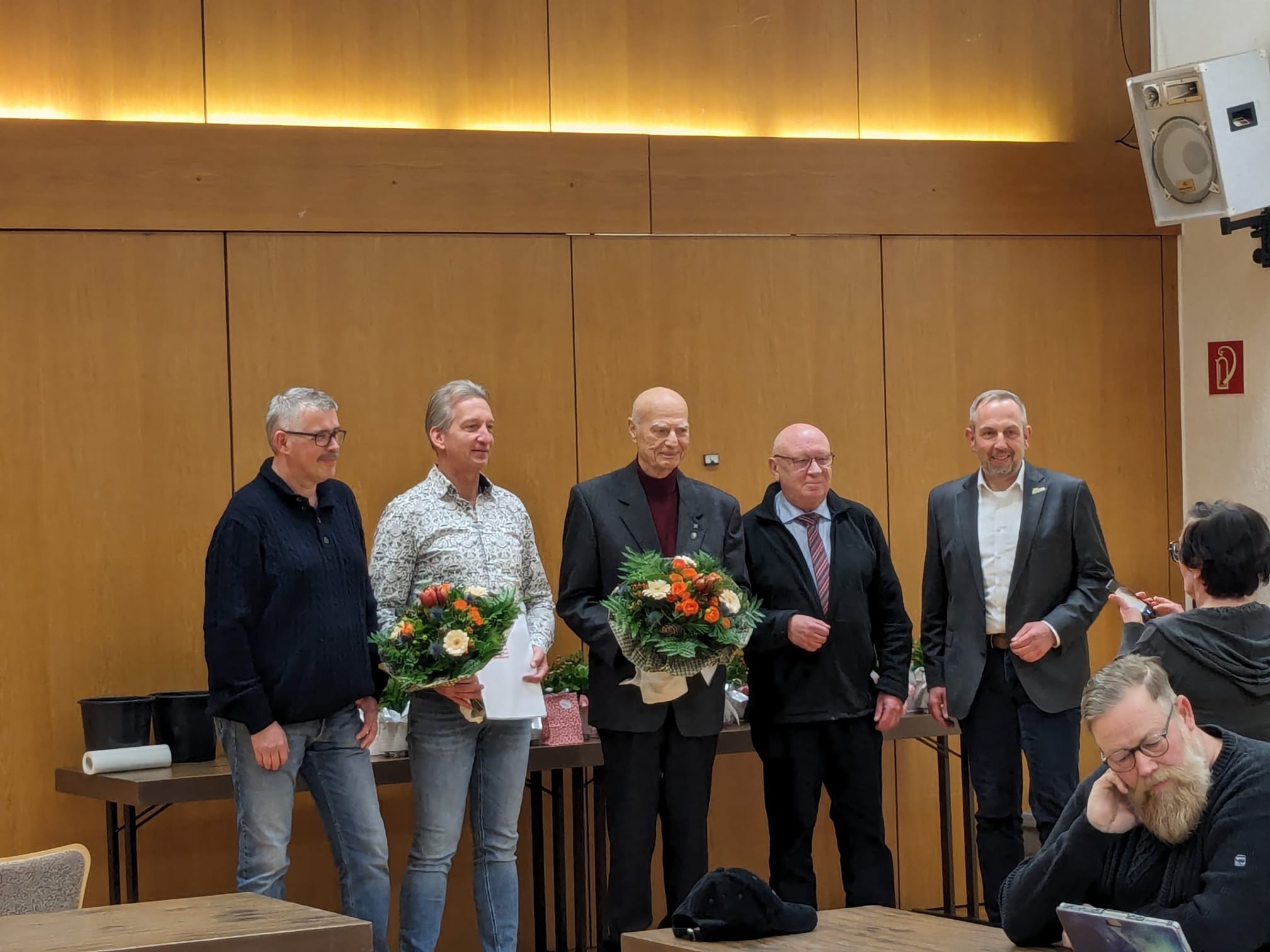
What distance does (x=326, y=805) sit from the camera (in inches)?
179

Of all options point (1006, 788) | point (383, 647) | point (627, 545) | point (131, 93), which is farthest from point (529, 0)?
point (1006, 788)

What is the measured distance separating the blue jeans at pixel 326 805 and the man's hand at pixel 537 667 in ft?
1.72

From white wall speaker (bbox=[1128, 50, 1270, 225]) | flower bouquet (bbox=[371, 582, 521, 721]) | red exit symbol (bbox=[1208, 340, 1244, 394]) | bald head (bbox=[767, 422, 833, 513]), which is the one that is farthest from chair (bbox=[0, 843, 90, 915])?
red exit symbol (bbox=[1208, 340, 1244, 394])

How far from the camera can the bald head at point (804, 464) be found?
5.12 metres

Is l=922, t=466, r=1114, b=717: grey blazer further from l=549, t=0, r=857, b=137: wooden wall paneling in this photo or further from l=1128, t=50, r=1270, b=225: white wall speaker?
l=549, t=0, r=857, b=137: wooden wall paneling

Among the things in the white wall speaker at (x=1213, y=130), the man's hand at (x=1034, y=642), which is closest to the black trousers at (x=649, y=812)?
the man's hand at (x=1034, y=642)

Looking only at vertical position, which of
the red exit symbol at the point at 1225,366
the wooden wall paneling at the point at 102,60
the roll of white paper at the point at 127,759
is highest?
the wooden wall paneling at the point at 102,60

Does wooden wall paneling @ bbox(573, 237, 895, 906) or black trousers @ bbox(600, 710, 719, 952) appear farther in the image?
wooden wall paneling @ bbox(573, 237, 895, 906)

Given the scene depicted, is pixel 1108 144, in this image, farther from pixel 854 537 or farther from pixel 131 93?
pixel 131 93

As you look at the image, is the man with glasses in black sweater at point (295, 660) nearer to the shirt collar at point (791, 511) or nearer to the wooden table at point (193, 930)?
the wooden table at point (193, 930)

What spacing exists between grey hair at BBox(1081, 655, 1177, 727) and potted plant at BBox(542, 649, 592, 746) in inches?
99.6

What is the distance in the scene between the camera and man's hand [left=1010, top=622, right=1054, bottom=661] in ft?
16.1

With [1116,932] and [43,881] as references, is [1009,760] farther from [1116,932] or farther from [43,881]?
[43,881]

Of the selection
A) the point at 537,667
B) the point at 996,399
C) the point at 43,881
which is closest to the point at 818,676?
the point at 537,667
